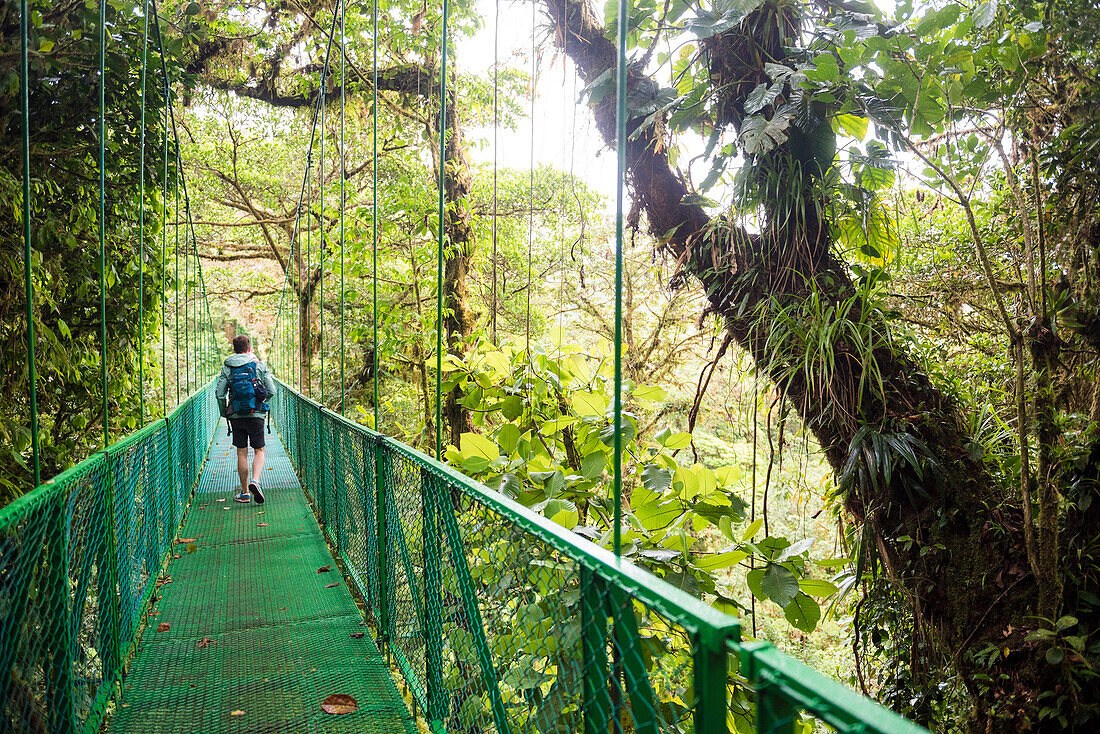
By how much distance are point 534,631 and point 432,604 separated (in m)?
0.54

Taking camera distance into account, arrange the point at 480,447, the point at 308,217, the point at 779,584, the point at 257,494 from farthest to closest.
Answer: the point at 308,217
the point at 257,494
the point at 480,447
the point at 779,584

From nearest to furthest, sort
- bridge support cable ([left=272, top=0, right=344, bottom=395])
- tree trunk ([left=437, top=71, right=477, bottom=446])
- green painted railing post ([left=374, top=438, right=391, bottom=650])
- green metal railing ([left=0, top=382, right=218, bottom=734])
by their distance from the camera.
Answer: green metal railing ([left=0, top=382, right=218, bottom=734]), green painted railing post ([left=374, top=438, right=391, bottom=650]), bridge support cable ([left=272, top=0, right=344, bottom=395]), tree trunk ([left=437, top=71, right=477, bottom=446])

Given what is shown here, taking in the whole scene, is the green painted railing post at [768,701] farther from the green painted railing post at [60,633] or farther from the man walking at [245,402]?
the man walking at [245,402]

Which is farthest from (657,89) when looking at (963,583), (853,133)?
(963,583)

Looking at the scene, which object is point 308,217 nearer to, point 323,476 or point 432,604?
point 323,476

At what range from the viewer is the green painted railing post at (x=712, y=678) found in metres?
0.66

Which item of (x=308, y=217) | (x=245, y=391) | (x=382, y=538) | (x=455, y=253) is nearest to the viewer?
(x=382, y=538)

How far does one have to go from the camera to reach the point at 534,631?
1.20 m

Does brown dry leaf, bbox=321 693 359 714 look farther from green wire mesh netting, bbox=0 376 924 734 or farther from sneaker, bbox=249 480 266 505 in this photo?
sneaker, bbox=249 480 266 505

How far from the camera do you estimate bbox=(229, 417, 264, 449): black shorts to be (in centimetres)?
441

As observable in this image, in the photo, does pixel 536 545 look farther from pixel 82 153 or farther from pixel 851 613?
pixel 82 153

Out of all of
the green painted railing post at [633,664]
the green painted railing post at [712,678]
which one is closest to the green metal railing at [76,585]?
the green painted railing post at [633,664]

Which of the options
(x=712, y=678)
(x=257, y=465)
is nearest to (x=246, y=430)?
(x=257, y=465)

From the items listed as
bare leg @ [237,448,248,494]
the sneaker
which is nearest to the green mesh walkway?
the sneaker
